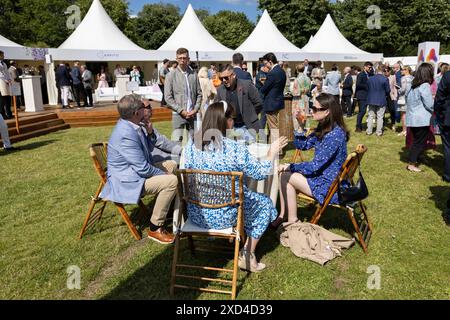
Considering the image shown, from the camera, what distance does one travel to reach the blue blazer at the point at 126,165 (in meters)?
3.71

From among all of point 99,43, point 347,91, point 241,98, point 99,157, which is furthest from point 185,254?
point 99,43

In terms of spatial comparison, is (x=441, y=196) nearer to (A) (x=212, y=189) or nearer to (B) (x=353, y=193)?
(B) (x=353, y=193)

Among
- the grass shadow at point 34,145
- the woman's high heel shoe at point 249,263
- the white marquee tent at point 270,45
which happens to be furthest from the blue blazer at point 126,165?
the white marquee tent at point 270,45

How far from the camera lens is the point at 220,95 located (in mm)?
5227

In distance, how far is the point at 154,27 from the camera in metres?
56.4

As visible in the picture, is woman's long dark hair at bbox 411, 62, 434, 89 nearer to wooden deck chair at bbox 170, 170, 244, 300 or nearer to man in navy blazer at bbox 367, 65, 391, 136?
man in navy blazer at bbox 367, 65, 391, 136

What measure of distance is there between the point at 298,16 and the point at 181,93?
42617 mm

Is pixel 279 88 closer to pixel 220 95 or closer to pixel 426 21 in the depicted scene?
pixel 220 95

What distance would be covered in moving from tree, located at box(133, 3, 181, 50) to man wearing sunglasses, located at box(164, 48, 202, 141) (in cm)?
5355

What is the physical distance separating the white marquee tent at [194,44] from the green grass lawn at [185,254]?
615 inches

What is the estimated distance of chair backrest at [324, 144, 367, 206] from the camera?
135 inches

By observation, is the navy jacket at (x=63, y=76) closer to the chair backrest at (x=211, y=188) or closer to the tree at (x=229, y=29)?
the chair backrest at (x=211, y=188)
